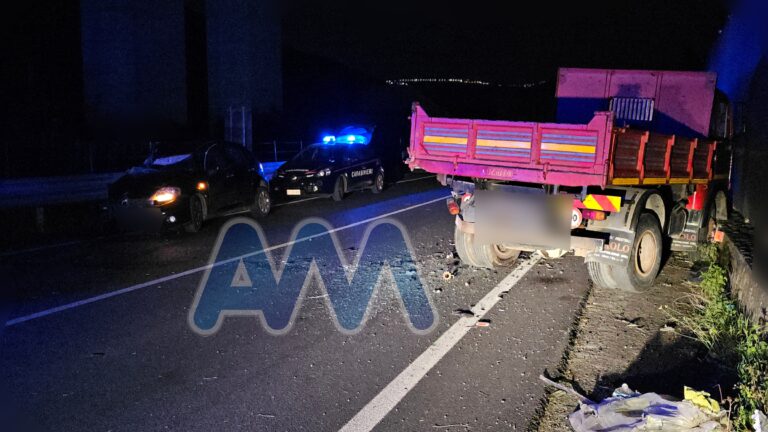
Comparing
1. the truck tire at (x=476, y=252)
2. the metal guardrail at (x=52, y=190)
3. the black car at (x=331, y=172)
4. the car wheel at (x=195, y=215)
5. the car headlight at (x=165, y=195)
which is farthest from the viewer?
the black car at (x=331, y=172)

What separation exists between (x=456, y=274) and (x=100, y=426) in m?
4.84

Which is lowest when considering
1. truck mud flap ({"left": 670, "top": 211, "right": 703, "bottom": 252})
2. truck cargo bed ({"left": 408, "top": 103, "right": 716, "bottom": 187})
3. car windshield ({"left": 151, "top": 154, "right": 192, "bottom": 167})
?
truck mud flap ({"left": 670, "top": 211, "right": 703, "bottom": 252})

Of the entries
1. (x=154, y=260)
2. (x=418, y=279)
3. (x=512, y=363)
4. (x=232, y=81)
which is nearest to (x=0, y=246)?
(x=154, y=260)

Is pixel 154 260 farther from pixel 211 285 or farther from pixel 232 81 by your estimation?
pixel 232 81

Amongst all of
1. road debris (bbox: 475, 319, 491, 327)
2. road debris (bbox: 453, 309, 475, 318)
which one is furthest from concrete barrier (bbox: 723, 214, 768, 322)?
road debris (bbox: 453, 309, 475, 318)

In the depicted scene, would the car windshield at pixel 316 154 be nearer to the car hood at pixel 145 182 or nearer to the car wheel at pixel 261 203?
the car wheel at pixel 261 203

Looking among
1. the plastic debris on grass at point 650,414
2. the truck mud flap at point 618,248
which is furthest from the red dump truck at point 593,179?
the plastic debris on grass at point 650,414

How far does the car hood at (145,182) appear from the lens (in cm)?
1040

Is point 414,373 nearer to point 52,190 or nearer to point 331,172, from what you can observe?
point 331,172

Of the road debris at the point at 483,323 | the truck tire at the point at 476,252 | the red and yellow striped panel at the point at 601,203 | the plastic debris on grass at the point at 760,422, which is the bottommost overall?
the road debris at the point at 483,323

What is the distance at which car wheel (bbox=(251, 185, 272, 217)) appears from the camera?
12.9 m

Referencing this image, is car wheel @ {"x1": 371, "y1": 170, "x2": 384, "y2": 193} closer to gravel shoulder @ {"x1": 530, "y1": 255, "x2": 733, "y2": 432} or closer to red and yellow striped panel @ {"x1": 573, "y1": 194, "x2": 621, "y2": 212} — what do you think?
gravel shoulder @ {"x1": 530, "y1": 255, "x2": 733, "y2": 432}

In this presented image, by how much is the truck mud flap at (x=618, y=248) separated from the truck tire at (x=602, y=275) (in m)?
0.31

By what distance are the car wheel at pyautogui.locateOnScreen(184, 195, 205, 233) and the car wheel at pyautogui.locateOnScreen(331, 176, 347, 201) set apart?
485 centimetres
